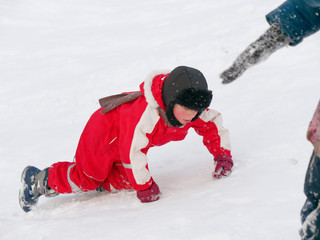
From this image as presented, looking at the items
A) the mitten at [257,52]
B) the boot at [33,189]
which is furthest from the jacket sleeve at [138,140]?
the mitten at [257,52]

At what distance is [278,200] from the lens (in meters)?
1.98

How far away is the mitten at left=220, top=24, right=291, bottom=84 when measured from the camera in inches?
45.4

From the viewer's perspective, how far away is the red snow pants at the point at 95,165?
2.91 meters

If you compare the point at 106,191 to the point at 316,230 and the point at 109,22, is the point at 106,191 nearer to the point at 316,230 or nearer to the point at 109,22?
the point at 316,230

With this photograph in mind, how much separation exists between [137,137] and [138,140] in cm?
2

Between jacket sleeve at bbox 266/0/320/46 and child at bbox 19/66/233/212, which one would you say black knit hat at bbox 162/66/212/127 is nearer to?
child at bbox 19/66/233/212

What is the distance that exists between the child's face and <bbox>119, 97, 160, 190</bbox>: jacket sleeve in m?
0.14

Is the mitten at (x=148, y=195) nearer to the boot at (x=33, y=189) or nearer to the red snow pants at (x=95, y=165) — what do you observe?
the red snow pants at (x=95, y=165)

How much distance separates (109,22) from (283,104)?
6.01m

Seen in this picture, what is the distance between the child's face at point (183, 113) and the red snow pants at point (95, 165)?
533mm

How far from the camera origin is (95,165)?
9.76 ft

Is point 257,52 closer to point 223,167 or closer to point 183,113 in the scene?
point 183,113

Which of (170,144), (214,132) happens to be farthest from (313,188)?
(170,144)

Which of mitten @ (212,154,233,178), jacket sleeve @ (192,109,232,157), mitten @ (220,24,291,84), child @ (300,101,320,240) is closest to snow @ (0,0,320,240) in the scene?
mitten @ (212,154,233,178)
